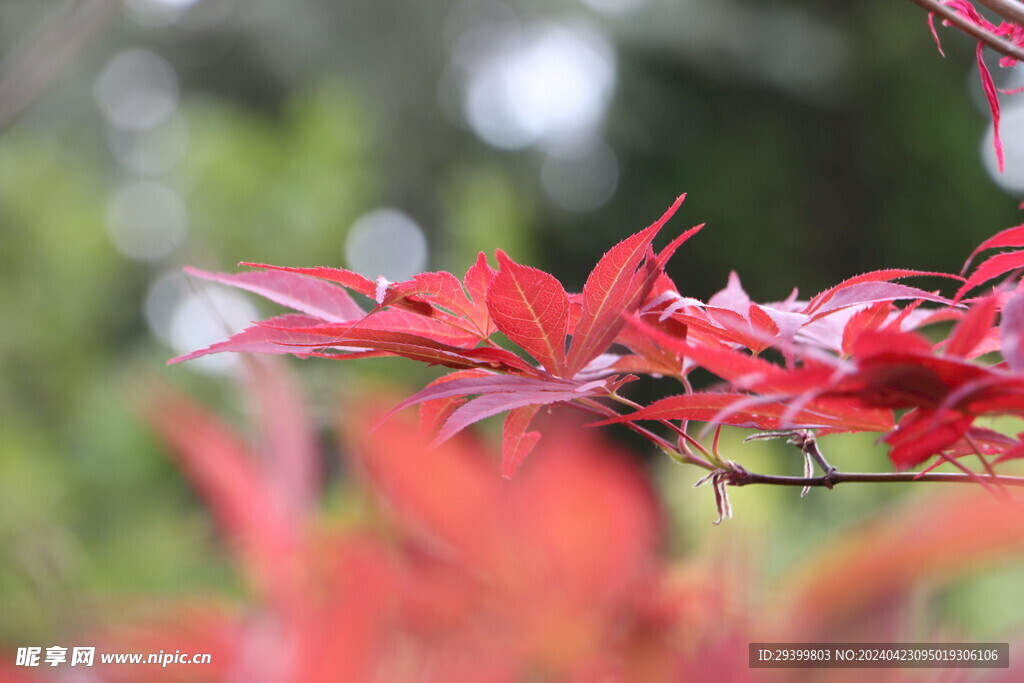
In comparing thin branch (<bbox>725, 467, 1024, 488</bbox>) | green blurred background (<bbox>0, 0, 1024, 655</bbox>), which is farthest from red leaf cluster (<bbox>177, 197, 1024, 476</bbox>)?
green blurred background (<bbox>0, 0, 1024, 655</bbox>)

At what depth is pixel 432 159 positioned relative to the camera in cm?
282

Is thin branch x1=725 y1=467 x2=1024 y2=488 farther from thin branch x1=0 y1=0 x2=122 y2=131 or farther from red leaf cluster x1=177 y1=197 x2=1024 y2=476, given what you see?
thin branch x1=0 y1=0 x2=122 y2=131

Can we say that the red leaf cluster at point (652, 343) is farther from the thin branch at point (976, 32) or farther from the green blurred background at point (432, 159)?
the green blurred background at point (432, 159)

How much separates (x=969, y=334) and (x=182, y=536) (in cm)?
97

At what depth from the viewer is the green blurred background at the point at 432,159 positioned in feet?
4.16

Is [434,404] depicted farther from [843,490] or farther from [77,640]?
[843,490]

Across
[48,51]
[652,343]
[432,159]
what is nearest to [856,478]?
[652,343]

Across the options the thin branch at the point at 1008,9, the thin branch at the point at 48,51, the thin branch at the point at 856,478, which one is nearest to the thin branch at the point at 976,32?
the thin branch at the point at 1008,9

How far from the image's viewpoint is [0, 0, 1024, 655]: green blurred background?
1.27 meters

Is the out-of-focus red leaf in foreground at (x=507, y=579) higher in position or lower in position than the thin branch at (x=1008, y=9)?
lower

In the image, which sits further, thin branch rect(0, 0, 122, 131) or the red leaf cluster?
thin branch rect(0, 0, 122, 131)

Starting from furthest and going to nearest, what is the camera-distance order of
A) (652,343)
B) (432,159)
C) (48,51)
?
(432,159), (48,51), (652,343)

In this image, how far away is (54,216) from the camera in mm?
1290

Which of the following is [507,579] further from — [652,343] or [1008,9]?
[1008,9]
